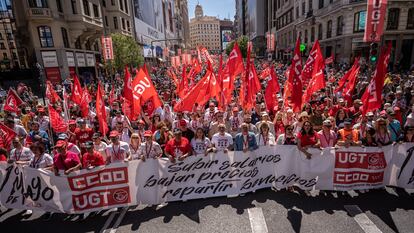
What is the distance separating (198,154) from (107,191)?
2.00m

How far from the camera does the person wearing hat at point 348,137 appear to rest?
5.36 metres

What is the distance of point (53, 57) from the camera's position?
2478 cm

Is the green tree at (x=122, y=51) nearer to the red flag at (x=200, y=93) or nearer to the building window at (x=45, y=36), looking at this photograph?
the building window at (x=45, y=36)

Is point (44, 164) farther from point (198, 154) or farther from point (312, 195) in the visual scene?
point (312, 195)

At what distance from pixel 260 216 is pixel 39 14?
2689 cm

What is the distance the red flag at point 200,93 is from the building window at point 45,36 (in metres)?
23.1

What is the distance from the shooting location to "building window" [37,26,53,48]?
2422 centimetres

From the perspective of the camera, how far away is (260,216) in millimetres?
4820

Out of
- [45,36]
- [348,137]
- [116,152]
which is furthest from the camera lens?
[45,36]

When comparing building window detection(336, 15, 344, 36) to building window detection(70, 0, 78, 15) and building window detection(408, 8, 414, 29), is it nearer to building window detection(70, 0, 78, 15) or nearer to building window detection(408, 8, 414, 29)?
building window detection(408, 8, 414, 29)

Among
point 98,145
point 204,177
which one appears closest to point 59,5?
point 98,145

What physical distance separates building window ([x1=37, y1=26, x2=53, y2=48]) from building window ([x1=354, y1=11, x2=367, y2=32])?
30.8m

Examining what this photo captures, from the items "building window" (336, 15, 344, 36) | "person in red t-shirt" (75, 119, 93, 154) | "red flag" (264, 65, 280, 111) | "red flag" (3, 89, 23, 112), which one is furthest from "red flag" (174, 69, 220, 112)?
"building window" (336, 15, 344, 36)

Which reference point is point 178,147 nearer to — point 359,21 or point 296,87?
point 296,87
